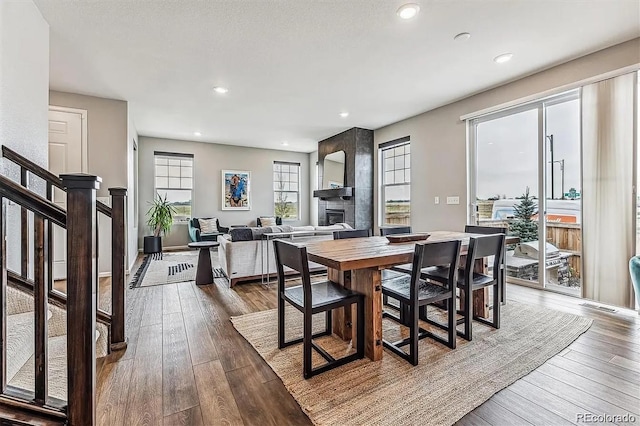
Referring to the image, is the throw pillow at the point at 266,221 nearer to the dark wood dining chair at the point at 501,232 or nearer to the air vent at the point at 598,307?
the dark wood dining chair at the point at 501,232

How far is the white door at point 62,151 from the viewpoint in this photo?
3.96 m

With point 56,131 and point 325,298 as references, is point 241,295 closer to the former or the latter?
point 325,298

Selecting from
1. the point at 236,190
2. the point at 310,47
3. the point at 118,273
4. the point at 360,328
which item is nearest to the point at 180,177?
the point at 236,190

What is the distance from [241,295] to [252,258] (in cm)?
60

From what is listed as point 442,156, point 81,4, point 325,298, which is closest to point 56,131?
point 81,4

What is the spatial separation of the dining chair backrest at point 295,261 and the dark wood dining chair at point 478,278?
1247mm

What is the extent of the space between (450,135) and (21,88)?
499 cm

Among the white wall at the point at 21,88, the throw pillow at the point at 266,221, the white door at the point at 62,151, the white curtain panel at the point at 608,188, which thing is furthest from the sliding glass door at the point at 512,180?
the white door at the point at 62,151

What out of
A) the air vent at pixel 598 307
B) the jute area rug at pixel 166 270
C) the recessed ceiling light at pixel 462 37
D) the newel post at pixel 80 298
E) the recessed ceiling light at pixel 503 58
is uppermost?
the recessed ceiling light at pixel 503 58

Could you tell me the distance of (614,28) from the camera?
2.66m

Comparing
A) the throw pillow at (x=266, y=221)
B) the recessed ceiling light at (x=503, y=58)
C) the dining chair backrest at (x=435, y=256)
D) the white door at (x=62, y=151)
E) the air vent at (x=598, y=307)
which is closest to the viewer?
the dining chair backrest at (x=435, y=256)

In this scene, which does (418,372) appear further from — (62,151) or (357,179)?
(62,151)

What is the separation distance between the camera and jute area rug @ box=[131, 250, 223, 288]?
4.06 meters

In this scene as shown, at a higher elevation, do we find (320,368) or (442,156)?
(442,156)
